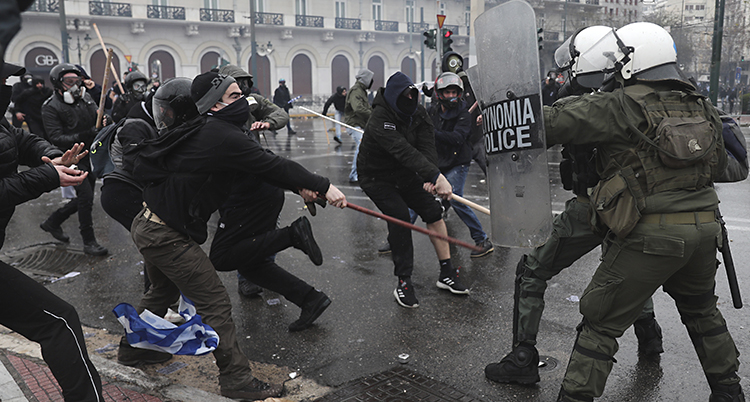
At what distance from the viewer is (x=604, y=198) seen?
273cm

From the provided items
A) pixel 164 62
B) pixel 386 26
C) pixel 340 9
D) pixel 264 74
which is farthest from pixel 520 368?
pixel 386 26

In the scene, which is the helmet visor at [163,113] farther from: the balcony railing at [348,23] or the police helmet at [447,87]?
the balcony railing at [348,23]

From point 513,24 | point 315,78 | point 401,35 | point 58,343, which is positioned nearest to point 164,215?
point 58,343

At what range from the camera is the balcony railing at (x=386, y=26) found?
4857 centimetres

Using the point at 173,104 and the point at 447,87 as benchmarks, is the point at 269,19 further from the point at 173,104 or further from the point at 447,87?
the point at 173,104

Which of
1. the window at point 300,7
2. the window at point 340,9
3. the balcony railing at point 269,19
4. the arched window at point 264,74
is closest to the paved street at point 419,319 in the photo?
the arched window at point 264,74

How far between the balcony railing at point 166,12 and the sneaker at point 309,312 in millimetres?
40671

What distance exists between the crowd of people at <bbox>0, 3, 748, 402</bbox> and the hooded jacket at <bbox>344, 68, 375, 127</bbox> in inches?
202

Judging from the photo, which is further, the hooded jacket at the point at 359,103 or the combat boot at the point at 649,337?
the hooded jacket at the point at 359,103

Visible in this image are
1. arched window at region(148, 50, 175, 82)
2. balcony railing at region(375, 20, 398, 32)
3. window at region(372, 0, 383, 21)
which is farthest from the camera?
window at region(372, 0, 383, 21)

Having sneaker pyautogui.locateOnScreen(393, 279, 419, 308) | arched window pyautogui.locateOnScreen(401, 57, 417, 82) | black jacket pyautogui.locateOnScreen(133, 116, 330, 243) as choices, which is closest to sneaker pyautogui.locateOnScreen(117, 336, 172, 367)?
black jacket pyautogui.locateOnScreen(133, 116, 330, 243)

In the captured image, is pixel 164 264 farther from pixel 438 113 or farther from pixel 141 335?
pixel 438 113

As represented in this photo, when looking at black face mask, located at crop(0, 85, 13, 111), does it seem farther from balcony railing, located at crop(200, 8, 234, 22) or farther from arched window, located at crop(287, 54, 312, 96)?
arched window, located at crop(287, 54, 312, 96)

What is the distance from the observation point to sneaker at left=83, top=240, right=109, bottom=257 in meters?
6.21
